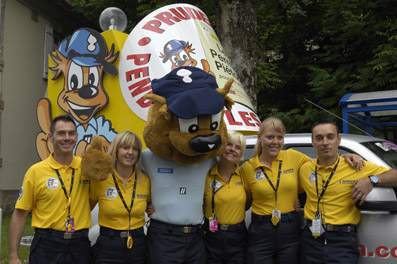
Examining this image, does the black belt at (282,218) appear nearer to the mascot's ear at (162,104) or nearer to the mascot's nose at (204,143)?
the mascot's nose at (204,143)

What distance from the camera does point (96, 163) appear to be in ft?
10.5

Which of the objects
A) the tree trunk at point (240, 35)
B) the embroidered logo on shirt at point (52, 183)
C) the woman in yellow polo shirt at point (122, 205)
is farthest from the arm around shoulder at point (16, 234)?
the tree trunk at point (240, 35)

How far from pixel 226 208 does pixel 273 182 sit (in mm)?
427

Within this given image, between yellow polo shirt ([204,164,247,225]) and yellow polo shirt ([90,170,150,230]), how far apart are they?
508mm

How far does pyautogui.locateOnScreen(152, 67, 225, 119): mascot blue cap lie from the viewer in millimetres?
3166

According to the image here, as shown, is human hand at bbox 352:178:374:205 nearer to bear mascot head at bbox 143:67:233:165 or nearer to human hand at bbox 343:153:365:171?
human hand at bbox 343:153:365:171

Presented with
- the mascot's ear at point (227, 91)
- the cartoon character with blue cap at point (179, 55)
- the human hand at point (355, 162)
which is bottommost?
the human hand at point (355, 162)

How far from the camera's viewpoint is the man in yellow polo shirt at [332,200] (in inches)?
126

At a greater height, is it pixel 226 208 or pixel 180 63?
pixel 180 63

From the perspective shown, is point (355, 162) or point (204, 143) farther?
point (355, 162)

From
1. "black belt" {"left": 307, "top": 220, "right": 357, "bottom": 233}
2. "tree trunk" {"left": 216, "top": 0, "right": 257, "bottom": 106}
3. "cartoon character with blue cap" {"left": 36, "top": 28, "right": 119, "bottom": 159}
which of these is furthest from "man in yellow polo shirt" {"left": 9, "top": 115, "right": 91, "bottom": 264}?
"tree trunk" {"left": 216, "top": 0, "right": 257, "bottom": 106}

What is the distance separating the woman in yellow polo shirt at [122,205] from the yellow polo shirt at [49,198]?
157mm

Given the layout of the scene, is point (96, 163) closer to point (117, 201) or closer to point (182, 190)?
point (117, 201)

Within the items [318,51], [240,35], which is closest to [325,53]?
[318,51]
